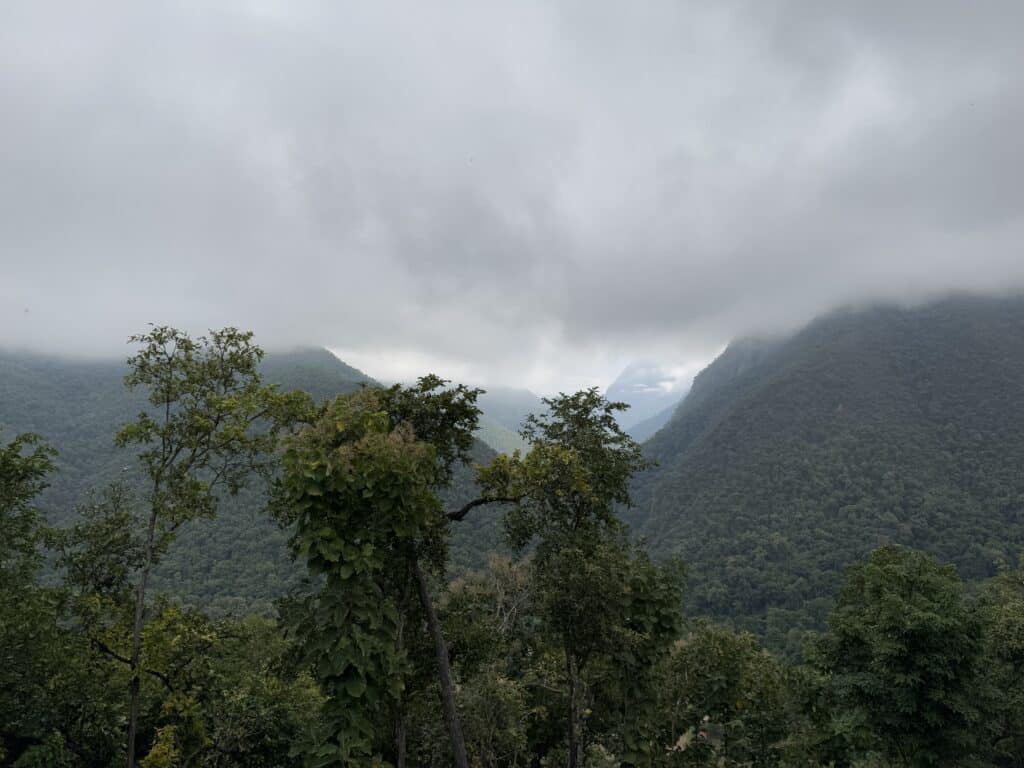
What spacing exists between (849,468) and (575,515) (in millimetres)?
125110

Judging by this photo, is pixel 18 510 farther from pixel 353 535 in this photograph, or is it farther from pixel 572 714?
pixel 572 714

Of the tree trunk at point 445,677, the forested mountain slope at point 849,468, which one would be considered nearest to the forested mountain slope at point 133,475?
the tree trunk at point 445,677

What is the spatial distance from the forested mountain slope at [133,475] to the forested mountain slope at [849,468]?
38189 millimetres

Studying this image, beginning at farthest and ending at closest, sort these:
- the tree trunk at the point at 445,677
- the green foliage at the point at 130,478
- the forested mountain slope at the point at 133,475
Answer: the forested mountain slope at the point at 133,475, the green foliage at the point at 130,478, the tree trunk at the point at 445,677

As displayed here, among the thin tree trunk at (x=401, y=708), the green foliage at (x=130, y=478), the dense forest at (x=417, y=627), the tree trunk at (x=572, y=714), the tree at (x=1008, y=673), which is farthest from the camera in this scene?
the green foliage at (x=130, y=478)

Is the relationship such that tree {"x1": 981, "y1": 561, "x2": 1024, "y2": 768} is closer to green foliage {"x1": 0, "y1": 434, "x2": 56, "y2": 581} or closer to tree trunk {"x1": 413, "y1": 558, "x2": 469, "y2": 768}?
tree trunk {"x1": 413, "y1": 558, "x2": 469, "y2": 768}

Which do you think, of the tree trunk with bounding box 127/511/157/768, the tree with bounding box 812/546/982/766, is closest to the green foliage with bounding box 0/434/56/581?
the tree trunk with bounding box 127/511/157/768

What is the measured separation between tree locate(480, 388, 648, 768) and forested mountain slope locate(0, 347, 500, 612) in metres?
9.12

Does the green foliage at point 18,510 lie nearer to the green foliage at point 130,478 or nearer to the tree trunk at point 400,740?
the green foliage at point 130,478

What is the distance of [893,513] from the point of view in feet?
305

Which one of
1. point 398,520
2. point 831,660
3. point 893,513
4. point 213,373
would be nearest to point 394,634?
point 398,520

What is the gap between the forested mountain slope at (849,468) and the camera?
266 ft

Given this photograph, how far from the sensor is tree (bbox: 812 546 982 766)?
12.4 m

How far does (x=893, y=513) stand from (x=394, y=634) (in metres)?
111
